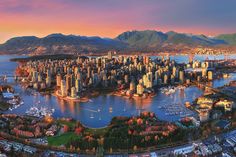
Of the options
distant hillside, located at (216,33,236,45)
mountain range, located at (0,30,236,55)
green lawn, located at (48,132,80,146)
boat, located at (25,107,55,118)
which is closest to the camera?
green lawn, located at (48,132,80,146)

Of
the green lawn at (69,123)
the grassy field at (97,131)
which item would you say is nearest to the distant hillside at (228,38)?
the green lawn at (69,123)

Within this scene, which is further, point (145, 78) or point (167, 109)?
point (145, 78)

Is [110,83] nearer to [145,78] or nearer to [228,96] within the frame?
[145,78]

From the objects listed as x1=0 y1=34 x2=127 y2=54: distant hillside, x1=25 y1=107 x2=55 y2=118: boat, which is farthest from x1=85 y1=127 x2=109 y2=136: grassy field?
x1=0 y1=34 x2=127 y2=54: distant hillside

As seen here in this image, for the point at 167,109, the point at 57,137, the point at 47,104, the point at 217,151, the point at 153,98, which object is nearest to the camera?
the point at 217,151

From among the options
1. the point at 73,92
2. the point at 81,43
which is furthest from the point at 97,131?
the point at 81,43

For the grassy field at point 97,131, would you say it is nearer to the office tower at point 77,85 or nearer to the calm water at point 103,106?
the calm water at point 103,106

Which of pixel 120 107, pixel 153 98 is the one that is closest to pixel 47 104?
pixel 120 107

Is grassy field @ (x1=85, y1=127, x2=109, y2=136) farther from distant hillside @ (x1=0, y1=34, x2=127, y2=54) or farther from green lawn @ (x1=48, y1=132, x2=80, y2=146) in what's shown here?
distant hillside @ (x1=0, y1=34, x2=127, y2=54)
